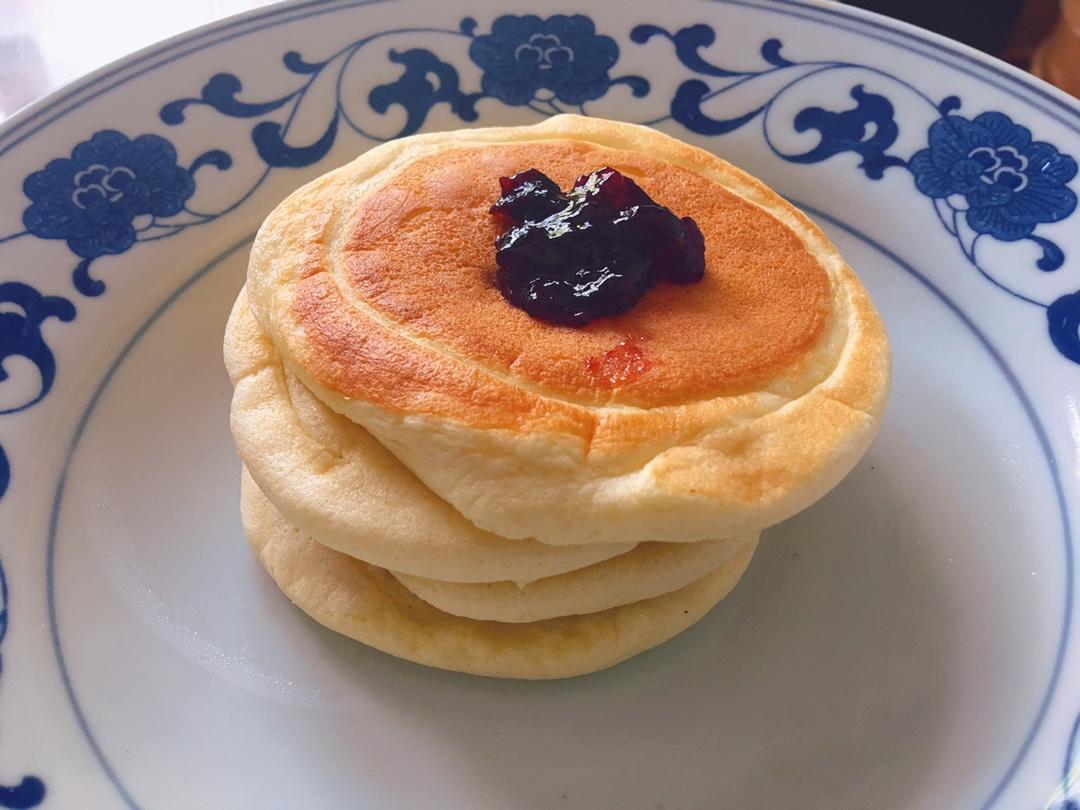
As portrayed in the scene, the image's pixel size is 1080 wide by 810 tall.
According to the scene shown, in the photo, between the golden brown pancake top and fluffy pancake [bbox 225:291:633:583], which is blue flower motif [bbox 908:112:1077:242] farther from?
fluffy pancake [bbox 225:291:633:583]

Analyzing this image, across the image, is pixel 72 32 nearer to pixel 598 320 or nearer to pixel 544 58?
pixel 544 58

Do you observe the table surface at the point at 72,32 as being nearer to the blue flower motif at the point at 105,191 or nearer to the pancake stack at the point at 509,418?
the blue flower motif at the point at 105,191

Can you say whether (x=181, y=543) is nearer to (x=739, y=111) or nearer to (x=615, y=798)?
(x=615, y=798)

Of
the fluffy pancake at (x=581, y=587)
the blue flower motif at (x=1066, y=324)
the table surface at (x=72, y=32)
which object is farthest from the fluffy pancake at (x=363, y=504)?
the table surface at (x=72, y=32)

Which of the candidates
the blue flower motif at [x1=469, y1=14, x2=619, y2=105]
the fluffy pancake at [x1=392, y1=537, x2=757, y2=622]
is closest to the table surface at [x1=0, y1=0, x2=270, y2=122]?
the blue flower motif at [x1=469, y1=14, x2=619, y2=105]

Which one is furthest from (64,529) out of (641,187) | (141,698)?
(641,187)

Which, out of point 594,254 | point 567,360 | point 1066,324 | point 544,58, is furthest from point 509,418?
point 544,58
